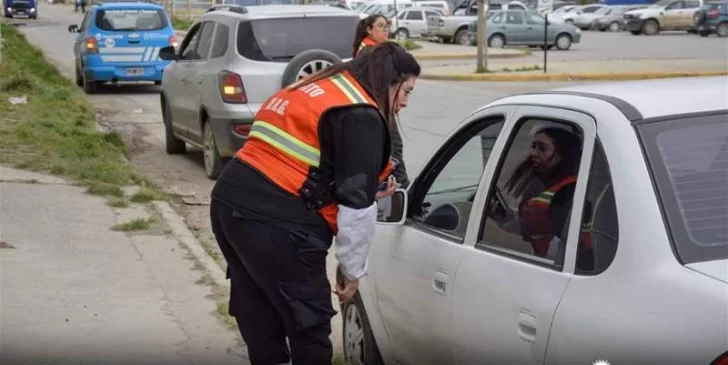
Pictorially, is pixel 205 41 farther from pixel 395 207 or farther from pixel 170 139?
pixel 395 207

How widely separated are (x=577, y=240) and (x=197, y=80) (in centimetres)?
978

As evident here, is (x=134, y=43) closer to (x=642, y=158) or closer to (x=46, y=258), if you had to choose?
(x=46, y=258)

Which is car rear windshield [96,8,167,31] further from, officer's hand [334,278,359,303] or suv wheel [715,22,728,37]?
suv wheel [715,22,728,37]

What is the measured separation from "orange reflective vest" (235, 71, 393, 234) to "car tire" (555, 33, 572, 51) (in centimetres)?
3932

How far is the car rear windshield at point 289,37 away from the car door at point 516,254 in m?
8.08

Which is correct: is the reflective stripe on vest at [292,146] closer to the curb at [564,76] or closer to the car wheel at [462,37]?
the curb at [564,76]

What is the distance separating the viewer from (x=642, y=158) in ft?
12.0

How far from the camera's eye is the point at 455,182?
5270 millimetres

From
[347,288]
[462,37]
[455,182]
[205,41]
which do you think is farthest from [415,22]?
[347,288]

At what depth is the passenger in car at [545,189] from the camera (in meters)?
4.06

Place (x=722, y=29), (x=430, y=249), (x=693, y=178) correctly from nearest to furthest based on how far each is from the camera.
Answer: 1. (x=693, y=178)
2. (x=430, y=249)
3. (x=722, y=29)

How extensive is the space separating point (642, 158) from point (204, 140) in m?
9.69

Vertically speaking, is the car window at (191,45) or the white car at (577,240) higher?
the white car at (577,240)

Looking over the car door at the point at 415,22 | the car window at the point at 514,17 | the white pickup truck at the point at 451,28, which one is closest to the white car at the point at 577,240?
the car window at the point at 514,17
